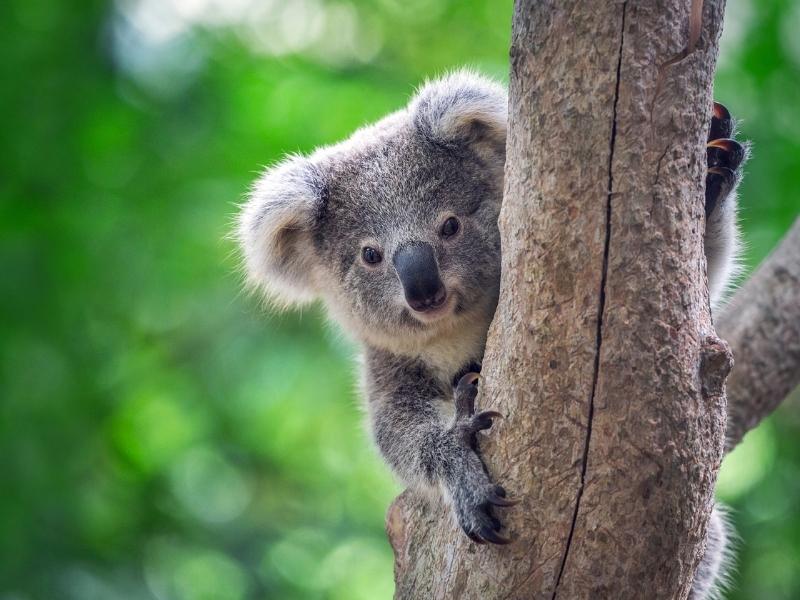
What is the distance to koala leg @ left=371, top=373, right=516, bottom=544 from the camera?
8.79ft

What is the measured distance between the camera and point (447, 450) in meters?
2.99

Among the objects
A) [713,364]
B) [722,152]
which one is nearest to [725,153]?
[722,152]

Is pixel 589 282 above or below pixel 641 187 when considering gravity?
below

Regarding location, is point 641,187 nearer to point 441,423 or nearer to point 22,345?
point 441,423

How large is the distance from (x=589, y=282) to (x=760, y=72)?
364 centimetres

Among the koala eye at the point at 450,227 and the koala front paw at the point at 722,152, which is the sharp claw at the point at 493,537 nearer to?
the koala eye at the point at 450,227

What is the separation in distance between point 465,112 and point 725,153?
102 centimetres

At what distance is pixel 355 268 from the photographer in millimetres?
3740

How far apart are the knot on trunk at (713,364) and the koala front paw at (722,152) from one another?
0.73 meters

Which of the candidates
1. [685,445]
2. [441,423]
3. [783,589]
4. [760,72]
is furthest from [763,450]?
[685,445]

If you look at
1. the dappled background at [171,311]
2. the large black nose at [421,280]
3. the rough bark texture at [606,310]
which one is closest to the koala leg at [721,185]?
the rough bark texture at [606,310]

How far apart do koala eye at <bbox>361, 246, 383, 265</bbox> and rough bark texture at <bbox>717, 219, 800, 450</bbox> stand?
6.24ft

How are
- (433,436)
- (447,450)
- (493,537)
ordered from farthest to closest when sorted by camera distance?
1. (433,436)
2. (447,450)
3. (493,537)

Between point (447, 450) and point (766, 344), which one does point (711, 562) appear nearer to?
point (766, 344)
